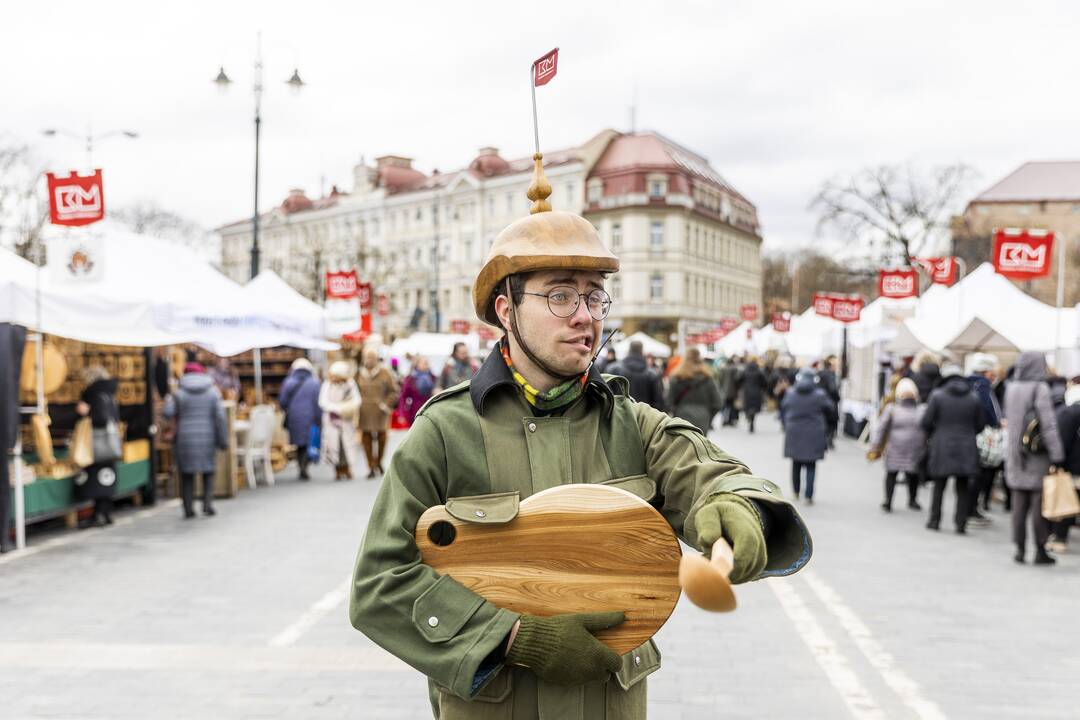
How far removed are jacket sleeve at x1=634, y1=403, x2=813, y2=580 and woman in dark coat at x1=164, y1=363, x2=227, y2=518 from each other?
9.60 metres

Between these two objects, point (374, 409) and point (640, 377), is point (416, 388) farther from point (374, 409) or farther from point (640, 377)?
point (640, 377)

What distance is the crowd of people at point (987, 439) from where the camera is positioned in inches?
344

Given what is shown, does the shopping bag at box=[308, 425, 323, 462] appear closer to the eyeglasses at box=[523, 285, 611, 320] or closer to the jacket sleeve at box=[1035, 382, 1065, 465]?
the jacket sleeve at box=[1035, 382, 1065, 465]

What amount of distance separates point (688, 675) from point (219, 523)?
6.94 meters

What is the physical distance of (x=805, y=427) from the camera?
1220 centimetres

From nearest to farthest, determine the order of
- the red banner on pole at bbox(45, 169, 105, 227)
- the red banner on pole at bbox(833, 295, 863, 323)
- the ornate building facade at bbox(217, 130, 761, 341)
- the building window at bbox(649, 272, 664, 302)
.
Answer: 1. the red banner on pole at bbox(45, 169, 105, 227)
2. the red banner on pole at bbox(833, 295, 863, 323)
3. the ornate building facade at bbox(217, 130, 761, 341)
4. the building window at bbox(649, 272, 664, 302)

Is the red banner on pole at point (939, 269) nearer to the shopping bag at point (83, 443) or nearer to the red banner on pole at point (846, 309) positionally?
the red banner on pole at point (846, 309)

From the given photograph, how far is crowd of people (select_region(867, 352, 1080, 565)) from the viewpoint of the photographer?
873 cm

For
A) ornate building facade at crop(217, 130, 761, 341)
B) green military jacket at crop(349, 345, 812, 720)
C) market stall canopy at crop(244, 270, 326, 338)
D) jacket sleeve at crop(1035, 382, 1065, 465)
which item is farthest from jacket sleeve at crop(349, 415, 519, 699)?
ornate building facade at crop(217, 130, 761, 341)

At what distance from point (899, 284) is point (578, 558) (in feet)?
59.7

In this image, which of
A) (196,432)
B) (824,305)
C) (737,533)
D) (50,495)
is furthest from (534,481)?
(824,305)

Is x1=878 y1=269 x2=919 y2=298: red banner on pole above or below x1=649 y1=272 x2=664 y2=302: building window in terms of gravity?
below

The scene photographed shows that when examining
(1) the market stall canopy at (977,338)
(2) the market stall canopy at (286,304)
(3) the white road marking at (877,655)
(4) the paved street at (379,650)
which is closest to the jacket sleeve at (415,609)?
(4) the paved street at (379,650)

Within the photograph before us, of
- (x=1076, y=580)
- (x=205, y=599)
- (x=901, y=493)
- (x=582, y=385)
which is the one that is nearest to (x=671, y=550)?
(x=582, y=385)
